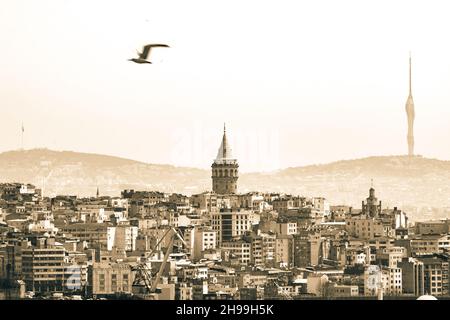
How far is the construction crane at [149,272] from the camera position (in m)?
12.1

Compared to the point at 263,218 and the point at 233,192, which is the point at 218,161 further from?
the point at 263,218

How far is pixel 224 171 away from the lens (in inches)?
466

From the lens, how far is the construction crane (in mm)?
12109

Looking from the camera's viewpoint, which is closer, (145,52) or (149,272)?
(145,52)

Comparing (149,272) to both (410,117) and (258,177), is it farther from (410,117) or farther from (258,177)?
(410,117)

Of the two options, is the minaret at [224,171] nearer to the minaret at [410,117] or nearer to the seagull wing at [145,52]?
the minaret at [410,117]

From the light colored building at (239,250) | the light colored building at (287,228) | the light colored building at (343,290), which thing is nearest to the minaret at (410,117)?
the light colored building at (343,290)

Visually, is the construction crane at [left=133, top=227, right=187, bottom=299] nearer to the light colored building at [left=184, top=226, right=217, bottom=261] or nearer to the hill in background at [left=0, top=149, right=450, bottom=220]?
the light colored building at [left=184, top=226, right=217, bottom=261]

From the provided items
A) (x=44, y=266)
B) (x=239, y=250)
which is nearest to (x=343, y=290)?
(x=44, y=266)

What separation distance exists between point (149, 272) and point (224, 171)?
2.07m

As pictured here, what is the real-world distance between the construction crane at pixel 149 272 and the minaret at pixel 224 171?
854mm

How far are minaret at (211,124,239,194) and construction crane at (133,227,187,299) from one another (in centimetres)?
85
